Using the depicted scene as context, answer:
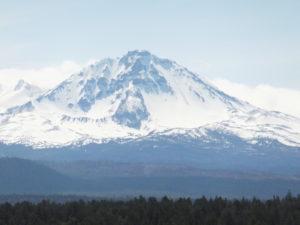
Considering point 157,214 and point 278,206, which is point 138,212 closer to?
point 157,214

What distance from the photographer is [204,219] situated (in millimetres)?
155750

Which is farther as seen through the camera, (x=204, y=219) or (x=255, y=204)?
(x=255, y=204)

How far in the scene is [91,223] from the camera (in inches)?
6009

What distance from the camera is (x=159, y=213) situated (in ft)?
536

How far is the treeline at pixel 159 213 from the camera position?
500ft

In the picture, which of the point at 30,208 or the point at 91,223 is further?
the point at 30,208

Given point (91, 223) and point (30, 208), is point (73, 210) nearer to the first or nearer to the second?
point (30, 208)

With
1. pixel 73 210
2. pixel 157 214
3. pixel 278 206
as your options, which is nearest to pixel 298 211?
pixel 278 206

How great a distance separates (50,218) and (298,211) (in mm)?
44691

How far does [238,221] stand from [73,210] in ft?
119

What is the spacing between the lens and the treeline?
15250 centimetres

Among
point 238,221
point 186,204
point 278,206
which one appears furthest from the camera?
point 186,204

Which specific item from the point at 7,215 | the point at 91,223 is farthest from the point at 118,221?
the point at 7,215

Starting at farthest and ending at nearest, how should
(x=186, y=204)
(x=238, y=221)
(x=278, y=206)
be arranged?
(x=186, y=204), (x=278, y=206), (x=238, y=221)
